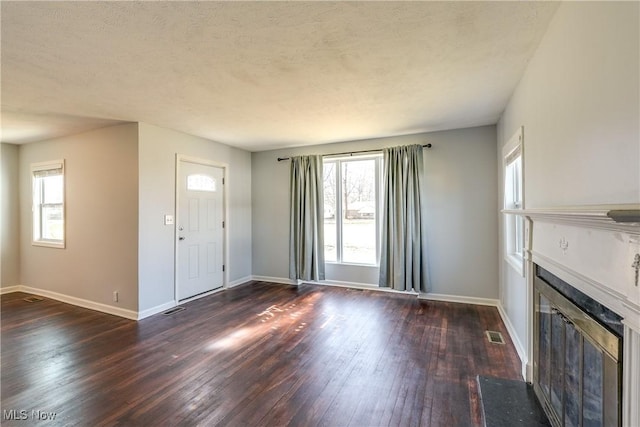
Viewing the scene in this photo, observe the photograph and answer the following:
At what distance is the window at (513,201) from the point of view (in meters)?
2.95

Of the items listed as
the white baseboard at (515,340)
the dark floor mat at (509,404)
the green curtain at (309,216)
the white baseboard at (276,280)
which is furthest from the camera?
the white baseboard at (276,280)

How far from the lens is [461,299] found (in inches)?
165

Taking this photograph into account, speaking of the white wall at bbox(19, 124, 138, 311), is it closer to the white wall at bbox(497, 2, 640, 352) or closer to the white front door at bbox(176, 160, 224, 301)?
the white front door at bbox(176, 160, 224, 301)

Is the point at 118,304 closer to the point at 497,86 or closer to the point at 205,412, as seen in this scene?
the point at 205,412

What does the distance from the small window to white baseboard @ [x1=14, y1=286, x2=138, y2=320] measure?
185cm

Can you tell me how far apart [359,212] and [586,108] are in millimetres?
3653

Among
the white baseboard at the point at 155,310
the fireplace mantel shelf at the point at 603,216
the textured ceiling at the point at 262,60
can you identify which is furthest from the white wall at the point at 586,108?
the white baseboard at the point at 155,310

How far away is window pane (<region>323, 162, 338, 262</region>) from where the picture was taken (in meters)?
5.14

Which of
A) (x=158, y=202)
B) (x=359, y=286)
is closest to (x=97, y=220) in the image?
(x=158, y=202)

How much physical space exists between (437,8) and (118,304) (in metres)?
4.60

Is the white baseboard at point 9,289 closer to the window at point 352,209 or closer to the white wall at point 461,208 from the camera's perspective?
the window at point 352,209

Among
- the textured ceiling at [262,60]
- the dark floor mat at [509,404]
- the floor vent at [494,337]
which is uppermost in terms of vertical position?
the textured ceiling at [262,60]

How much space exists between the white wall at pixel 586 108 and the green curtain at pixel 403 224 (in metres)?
1.96

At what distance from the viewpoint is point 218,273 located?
16.2 feet
